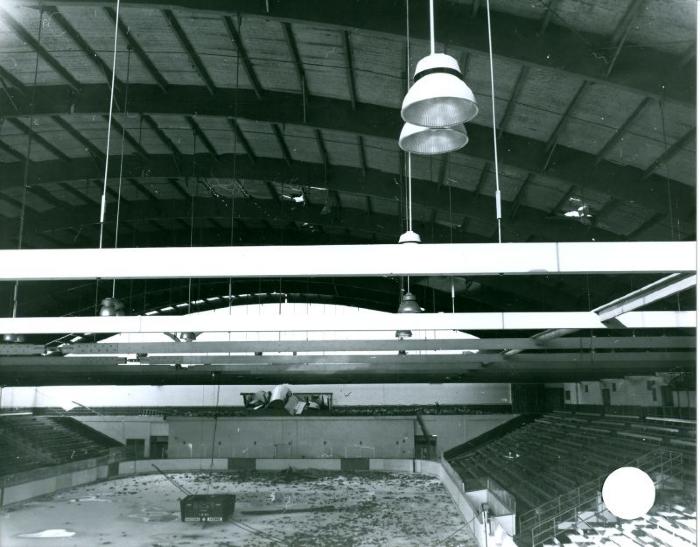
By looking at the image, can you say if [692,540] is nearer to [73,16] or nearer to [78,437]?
[73,16]

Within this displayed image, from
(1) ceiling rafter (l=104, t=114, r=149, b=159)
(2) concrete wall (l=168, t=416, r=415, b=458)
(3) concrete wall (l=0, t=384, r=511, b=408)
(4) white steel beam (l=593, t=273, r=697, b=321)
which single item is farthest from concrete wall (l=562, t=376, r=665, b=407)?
(1) ceiling rafter (l=104, t=114, r=149, b=159)

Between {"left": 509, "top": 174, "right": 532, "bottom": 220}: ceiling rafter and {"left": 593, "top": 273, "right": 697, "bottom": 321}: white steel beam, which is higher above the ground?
{"left": 509, "top": 174, "right": 532, "bottom": 220}: ceiling rafter

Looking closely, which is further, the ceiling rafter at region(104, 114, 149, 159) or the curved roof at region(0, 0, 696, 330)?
the ceiling rafter at region(104, 114, 149, 159)

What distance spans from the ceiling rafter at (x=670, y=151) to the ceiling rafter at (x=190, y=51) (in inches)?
298

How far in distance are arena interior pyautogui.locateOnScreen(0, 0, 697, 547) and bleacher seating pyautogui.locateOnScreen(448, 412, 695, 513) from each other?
14 centimetres

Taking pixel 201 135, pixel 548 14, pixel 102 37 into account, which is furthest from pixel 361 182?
pixel 548 14

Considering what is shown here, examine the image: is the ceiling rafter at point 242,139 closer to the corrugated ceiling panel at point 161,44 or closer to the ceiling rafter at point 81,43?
the corrugated ceiling panel at point 161,44

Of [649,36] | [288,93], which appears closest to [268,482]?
[288,93]

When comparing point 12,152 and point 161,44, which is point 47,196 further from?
point 161,44

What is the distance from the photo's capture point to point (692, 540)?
1032 cm

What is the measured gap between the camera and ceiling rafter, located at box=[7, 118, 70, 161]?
1231 centimetres

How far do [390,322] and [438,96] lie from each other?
5475mm

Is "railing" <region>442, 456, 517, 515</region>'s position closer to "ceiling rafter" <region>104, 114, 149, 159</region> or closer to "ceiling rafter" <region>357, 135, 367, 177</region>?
"ceiling rafter" <region>357, 135, 367, 177</region>

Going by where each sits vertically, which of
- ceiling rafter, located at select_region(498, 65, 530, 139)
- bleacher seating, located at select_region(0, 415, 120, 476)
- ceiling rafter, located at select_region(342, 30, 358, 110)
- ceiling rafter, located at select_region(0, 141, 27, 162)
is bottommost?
bleacher seating, located at select_region(0, 415, 120, 476)
